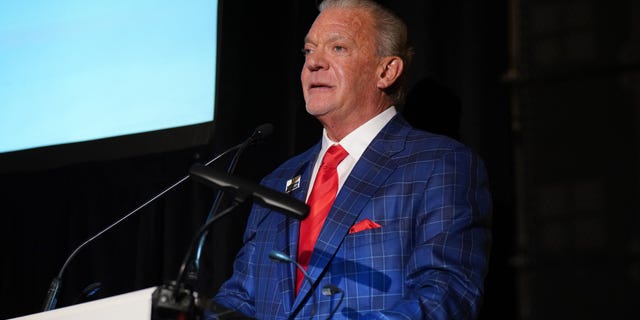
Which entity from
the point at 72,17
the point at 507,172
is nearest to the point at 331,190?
the point at 507,172

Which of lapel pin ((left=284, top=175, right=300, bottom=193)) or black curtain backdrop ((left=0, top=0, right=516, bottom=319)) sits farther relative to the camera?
black curtain backdrop ((left=0, top=0, right=516, bottom=319))

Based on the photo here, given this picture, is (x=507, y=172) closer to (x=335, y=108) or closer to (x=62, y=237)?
(x=335, y=108)

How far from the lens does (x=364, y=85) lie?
2.46m

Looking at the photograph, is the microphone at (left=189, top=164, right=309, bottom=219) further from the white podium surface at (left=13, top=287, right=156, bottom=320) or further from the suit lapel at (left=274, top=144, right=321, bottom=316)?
the suit lapel at (left=274, top=144, right=321, bottom=316)

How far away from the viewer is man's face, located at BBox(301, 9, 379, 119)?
243cm

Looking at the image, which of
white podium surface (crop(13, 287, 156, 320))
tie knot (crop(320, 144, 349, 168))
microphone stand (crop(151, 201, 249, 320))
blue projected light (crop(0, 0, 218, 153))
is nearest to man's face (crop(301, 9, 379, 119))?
tie knot (crop(320, 144, 349, 168))

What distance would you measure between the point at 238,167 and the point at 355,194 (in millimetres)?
1056

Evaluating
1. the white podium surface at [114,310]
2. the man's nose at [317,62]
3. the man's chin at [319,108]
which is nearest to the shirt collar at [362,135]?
the man's chin at [319,108]

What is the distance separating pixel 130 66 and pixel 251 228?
1.19 meters

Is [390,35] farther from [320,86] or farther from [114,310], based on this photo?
[114,310]

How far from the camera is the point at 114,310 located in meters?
1.75

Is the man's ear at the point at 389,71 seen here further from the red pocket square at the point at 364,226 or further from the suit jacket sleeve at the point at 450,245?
the red pocket square at the point at 364,226

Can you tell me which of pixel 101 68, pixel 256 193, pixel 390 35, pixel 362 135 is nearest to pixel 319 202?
pixel 362 135

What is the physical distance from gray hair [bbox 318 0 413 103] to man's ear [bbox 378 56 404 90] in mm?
17
